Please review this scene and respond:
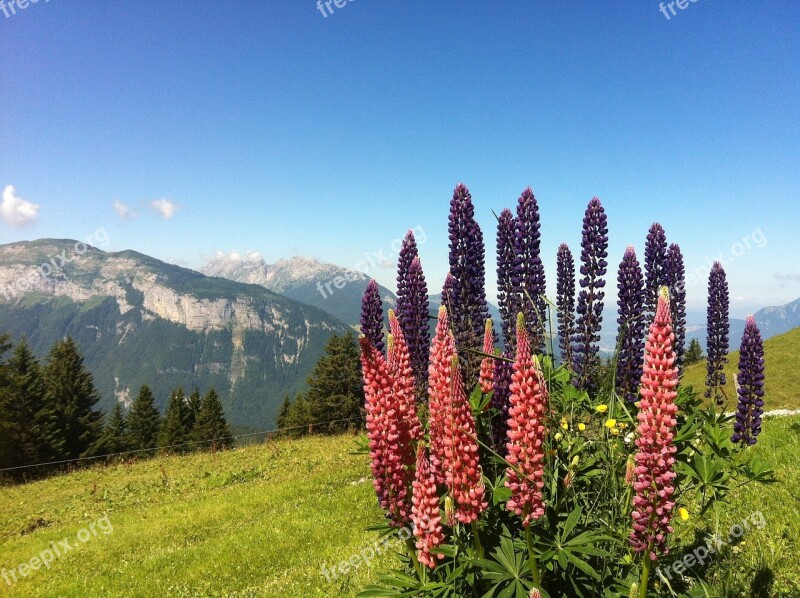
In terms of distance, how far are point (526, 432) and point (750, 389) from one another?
26.8 ft

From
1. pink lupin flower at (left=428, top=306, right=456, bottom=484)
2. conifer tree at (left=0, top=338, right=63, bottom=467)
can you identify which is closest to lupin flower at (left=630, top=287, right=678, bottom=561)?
pink lupin flower at (left=428, top=306, right=456, bottom=484)

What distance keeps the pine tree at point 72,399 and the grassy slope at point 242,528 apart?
38723 mm

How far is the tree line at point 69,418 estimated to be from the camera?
143ft

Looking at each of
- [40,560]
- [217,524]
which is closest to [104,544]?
[40,560]

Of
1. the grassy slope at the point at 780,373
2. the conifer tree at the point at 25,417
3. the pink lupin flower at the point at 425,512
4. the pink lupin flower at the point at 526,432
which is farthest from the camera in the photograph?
the conifer tree at the point at 25,417

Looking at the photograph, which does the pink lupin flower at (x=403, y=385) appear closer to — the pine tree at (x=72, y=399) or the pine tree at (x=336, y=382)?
the pine tree at (x=336, y=382)

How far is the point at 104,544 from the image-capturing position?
13523mm

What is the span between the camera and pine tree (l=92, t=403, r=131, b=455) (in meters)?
57.5

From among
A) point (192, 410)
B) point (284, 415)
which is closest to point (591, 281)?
point (284, 415)

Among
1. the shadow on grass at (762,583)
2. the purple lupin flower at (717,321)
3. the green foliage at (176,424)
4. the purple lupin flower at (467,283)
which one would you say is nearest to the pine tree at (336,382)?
the green foliage at (176,424)

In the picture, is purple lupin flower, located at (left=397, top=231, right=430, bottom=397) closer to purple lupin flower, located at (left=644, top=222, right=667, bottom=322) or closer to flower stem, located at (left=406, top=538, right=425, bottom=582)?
flower stem, located at (left=406, top=538, right=425, bottom=582)
